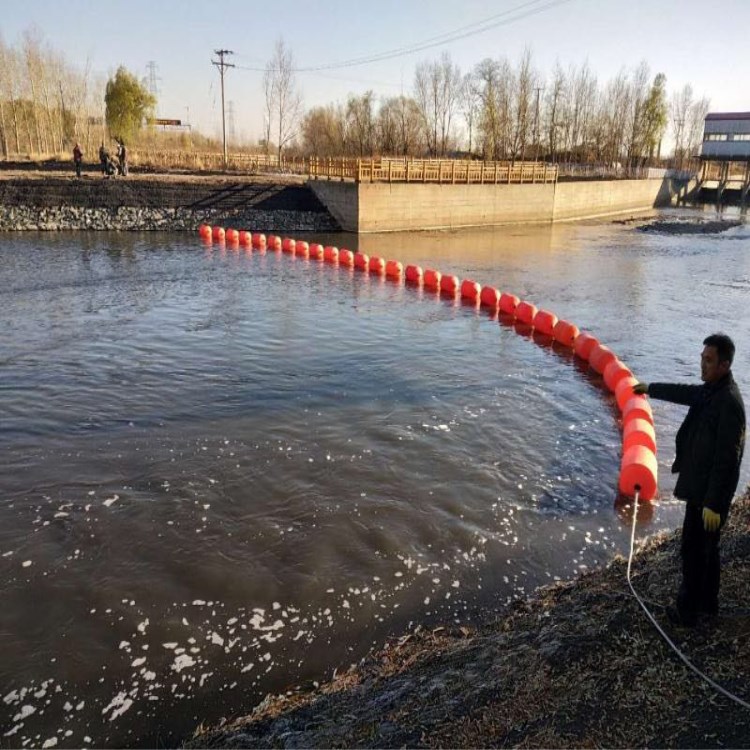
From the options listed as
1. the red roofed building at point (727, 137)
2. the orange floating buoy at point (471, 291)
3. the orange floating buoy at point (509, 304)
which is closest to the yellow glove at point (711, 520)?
the orange floating buoy at point (509, 304)

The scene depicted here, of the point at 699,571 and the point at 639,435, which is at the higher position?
the point at 699,571

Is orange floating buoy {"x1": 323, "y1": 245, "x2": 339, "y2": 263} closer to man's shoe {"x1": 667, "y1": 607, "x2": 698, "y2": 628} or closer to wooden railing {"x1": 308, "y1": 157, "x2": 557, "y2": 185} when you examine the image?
wooden railing {"x1": 308, "y1": 157, "x2": 557, "y2": 185}

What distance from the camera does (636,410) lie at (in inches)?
372

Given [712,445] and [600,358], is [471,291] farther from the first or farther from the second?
[712,445]

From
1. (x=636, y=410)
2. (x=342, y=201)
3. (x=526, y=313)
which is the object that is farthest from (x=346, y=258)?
(x=636, y=410)

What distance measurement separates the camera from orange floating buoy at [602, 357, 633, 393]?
11.6 m

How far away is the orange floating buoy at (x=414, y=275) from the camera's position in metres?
21.8

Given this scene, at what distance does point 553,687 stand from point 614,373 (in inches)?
352

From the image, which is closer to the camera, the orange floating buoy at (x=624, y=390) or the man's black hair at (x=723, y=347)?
the man's black hair at (x=723, y=347)

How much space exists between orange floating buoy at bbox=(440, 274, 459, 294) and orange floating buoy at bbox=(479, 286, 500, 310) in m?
1.57

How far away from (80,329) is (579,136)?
3172 inches

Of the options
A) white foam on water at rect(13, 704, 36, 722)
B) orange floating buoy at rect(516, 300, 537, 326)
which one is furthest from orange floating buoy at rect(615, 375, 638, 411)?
white foam on water at rect(13, 704, 36, 722)

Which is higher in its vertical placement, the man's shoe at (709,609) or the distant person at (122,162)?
the distant person at (122,162)

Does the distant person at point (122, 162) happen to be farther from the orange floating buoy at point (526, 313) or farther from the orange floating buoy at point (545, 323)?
the orange floating buoy at point (545, 323)
